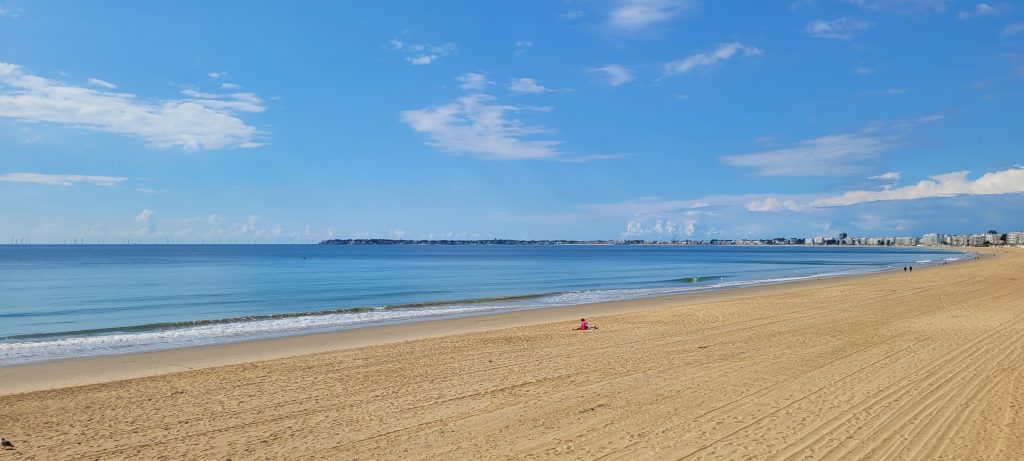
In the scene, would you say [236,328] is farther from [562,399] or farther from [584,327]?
[562,399]

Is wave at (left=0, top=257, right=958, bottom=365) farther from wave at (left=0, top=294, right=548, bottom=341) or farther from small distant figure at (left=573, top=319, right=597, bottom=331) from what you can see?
small distant figure at (left=573, top=319, right=597, bottom=331)

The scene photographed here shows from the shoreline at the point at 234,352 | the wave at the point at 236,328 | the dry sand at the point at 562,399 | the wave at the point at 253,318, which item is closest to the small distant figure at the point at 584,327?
the dry sand at the point at 562,399

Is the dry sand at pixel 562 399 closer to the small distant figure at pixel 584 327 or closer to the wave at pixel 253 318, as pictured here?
the small distant figure at pixel 584 327

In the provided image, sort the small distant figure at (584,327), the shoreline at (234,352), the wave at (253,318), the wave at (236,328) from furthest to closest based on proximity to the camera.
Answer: the wave at (253,318), the small distant figure at (584,327), the wave at (236,328), the shoreline at (234,352)

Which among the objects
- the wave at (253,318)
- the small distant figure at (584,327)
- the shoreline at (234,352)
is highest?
the small distant figure at (584,327)

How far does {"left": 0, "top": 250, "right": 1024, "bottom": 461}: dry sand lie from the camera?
22.9ft

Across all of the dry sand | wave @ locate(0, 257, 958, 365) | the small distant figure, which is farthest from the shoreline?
the small distant figure

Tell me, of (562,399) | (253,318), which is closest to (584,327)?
(562,399)

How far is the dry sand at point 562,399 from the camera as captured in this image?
698 cm

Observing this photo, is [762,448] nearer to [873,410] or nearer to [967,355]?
[873,410]

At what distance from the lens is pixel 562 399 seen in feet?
29.9

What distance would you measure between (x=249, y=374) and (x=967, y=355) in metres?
13.5

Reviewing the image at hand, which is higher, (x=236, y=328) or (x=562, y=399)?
(x=562, y=399)

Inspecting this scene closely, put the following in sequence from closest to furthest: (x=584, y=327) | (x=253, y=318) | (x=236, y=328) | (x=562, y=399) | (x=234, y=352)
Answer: (x=562, y=399)
(x=234, y=352)
(x=584, y=327)
(x=236, y=328)
(x=253, y=318)
